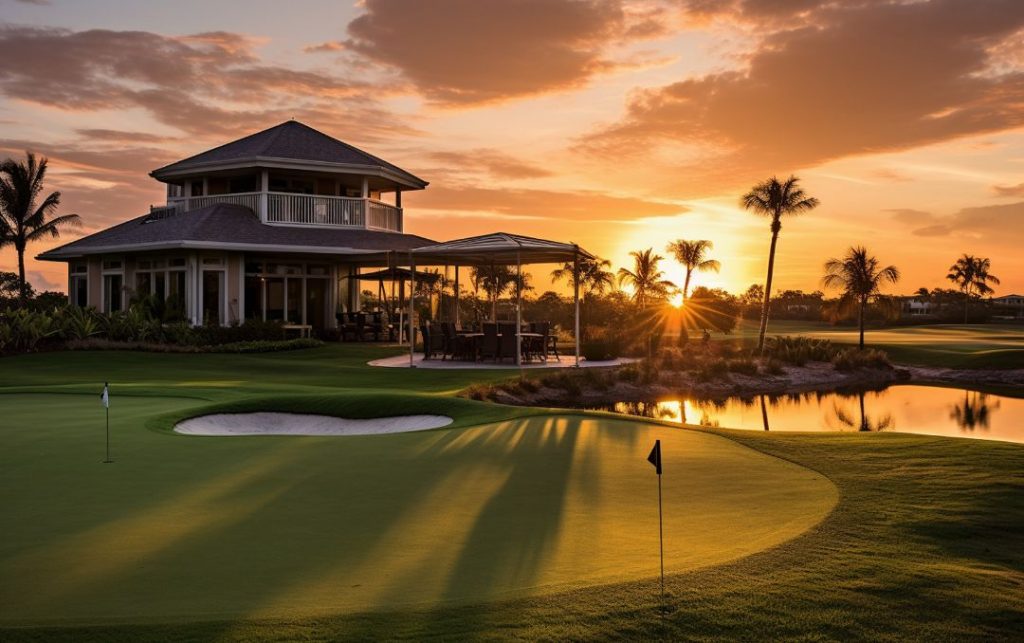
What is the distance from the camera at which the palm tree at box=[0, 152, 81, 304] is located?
48625 millimetres

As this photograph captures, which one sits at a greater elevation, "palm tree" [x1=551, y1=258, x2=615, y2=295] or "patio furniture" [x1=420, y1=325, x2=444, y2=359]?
"palm tree" [x1=551, y1=258, x2=615, y2=295]

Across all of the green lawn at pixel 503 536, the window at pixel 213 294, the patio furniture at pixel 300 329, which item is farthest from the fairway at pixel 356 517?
the window at pixel 213 294

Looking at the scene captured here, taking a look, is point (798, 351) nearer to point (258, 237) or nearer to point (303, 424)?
point (258, 237)

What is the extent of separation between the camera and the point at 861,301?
46.0 metres

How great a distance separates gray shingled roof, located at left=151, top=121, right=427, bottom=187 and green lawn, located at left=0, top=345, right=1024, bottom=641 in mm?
27181

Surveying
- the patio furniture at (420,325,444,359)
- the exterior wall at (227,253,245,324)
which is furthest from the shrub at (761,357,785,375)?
the exterior wall at (227,253,245,324)

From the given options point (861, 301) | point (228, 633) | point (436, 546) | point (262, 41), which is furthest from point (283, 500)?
point (861, 301)

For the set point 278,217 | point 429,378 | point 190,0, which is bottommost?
point 429,378

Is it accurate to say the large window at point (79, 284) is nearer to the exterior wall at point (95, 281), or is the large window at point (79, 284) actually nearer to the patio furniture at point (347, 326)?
the exterior wall at point (95, 281)

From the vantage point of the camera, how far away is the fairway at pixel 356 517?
513 cm

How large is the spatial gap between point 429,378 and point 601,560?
17759 mm

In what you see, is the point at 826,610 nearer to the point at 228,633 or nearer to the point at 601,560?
the point at 601,560

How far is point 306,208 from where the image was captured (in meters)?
37.6

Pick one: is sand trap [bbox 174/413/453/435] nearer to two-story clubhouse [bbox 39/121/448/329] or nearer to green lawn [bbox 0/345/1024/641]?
green lawn [bbox 0/345/1024/641]
